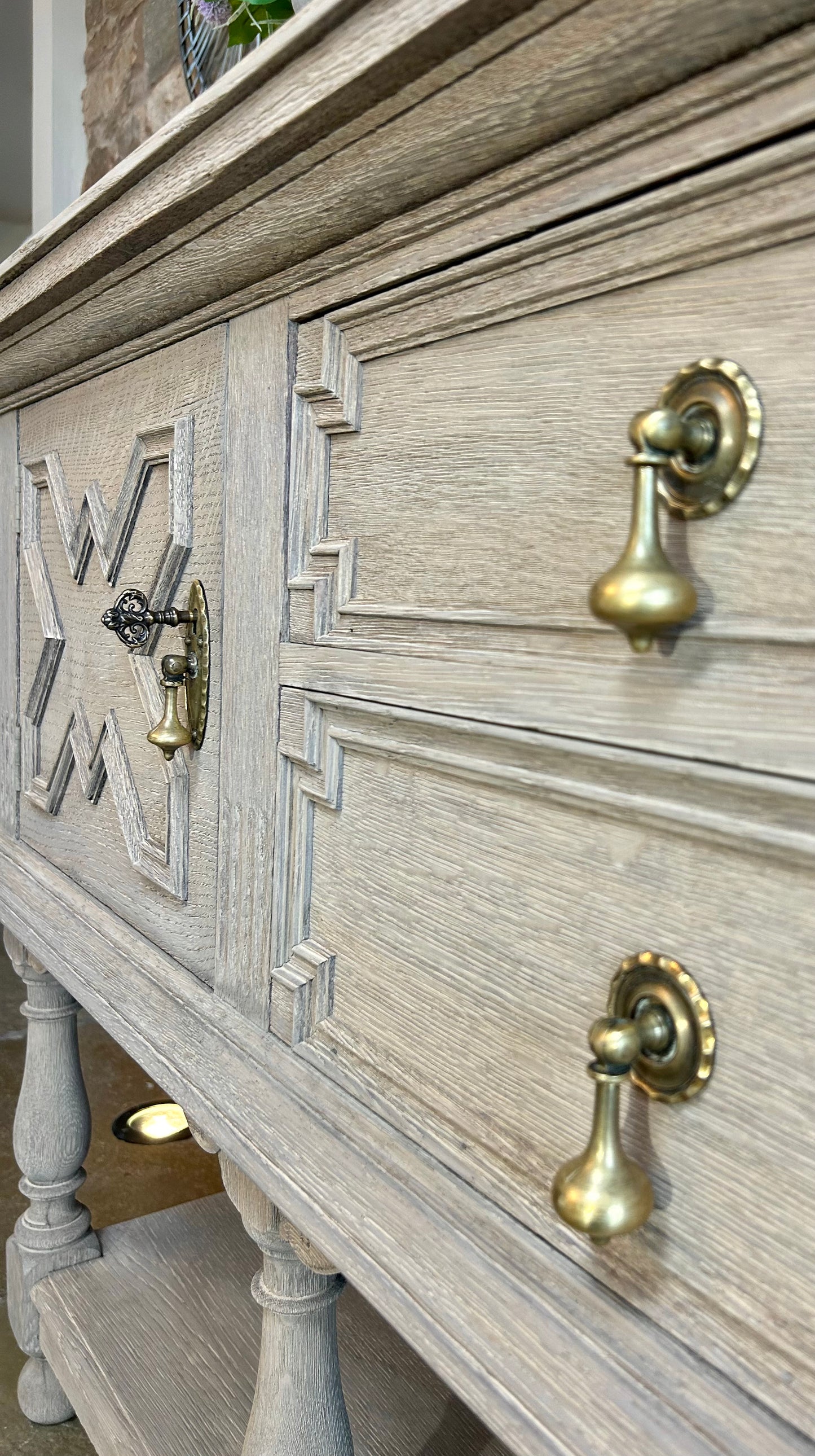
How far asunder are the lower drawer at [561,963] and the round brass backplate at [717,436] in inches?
3.2

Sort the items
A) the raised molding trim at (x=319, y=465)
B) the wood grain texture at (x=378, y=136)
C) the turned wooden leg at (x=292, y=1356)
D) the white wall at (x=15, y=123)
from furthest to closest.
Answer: the white wall at (x=15, y=123)
the turned wooden leg at (x=292, y=1356)
the raised molding trim at (x=319, y=465)
the wood grain texture at (x=378, y=136)

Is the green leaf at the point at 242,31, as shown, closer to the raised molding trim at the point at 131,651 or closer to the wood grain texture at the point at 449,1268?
the raised molding trim at the point at 131,651

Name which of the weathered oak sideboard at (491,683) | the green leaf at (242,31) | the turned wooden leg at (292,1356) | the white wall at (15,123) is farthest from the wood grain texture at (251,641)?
the white wall at (15,123)

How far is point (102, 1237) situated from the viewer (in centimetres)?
116

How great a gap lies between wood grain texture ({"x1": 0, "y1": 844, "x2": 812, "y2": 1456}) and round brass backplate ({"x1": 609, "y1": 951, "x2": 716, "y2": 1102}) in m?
0.08

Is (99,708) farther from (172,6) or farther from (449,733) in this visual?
(172,6)

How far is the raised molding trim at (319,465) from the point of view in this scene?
496 mm

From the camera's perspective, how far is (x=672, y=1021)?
333 millimetres

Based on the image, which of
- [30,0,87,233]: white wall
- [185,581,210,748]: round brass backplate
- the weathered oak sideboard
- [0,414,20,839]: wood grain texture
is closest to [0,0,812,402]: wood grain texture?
the weathered oak sideboard

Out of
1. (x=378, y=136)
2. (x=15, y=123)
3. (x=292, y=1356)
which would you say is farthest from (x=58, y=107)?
(x=15, y=123)

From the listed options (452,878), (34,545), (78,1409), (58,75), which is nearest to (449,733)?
(452,878)

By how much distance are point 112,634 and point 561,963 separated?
498 millimetres

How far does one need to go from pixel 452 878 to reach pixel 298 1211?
191 mm

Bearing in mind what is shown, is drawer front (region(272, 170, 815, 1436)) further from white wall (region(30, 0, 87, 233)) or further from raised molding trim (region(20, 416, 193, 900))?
white wall (region(30, 0, 87, 233))
